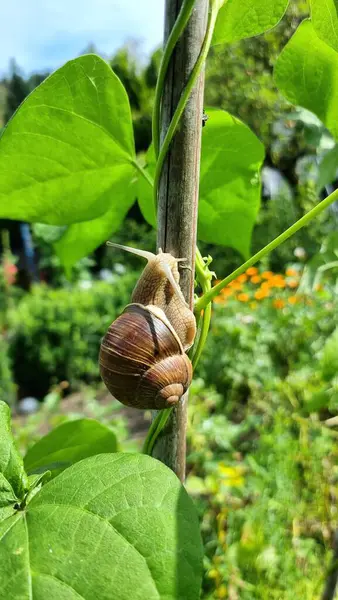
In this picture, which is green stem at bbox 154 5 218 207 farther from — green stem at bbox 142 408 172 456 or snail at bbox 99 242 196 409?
green stem at bbox 142 408 172 456

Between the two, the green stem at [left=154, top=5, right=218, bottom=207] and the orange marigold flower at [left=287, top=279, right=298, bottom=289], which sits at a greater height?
the green stem at [left=154, top=5, right=218, bottom=207]

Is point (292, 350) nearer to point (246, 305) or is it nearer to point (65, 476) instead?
point (246, 305)

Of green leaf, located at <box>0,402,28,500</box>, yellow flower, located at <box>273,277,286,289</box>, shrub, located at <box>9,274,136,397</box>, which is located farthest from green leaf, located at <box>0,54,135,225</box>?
shrub, located at <box>9,274,136,397</box>

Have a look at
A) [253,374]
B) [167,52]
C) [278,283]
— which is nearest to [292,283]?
[278,283]

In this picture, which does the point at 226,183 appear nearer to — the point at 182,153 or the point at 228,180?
the point at 228,180

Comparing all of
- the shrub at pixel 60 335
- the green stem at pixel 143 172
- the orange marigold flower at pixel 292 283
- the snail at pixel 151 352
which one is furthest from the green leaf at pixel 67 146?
the shrub at pixel 60 335

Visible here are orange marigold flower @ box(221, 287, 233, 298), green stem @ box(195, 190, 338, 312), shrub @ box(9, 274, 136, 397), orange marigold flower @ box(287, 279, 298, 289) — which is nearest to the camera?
green stem @ box(195, 190, 338, 312)
